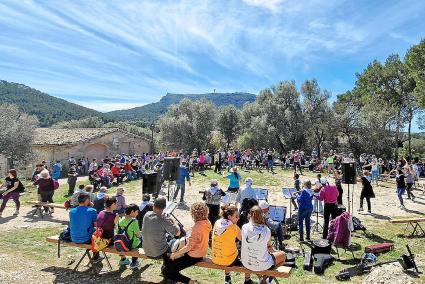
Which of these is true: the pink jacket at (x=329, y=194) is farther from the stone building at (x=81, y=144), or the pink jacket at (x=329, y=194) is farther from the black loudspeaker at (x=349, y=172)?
the stone building at (x=81, y=144)

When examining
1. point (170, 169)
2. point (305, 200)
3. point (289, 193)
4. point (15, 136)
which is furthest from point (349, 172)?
point (15, 136)

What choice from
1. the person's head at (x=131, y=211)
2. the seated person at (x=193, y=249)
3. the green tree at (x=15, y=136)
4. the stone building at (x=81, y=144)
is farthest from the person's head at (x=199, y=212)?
the stone building at (x=81, y=144)

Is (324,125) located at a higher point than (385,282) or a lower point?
higher

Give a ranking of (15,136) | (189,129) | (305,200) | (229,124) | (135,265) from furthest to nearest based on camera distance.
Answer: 1. (229,124)
2. (189,129)
3. (15,136)
4. (305,200)
5. (135,265)

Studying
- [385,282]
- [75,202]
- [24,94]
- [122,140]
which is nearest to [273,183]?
[75,202]

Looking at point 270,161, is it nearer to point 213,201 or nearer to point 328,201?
point 328,201

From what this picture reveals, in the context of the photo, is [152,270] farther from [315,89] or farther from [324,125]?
[315,89]

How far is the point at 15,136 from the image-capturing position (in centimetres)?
2902

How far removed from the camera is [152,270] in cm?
748

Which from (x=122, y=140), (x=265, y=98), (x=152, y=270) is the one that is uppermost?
(x=265, y=98)

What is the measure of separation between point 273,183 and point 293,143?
1871cm

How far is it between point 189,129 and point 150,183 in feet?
106

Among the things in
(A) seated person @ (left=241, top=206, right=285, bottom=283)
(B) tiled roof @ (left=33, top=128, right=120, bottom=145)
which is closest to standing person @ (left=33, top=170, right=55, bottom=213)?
(A) seated person @ (left=241, top=206, right=285, bottom=283)

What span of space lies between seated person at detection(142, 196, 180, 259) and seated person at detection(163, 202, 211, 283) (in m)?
0.38
